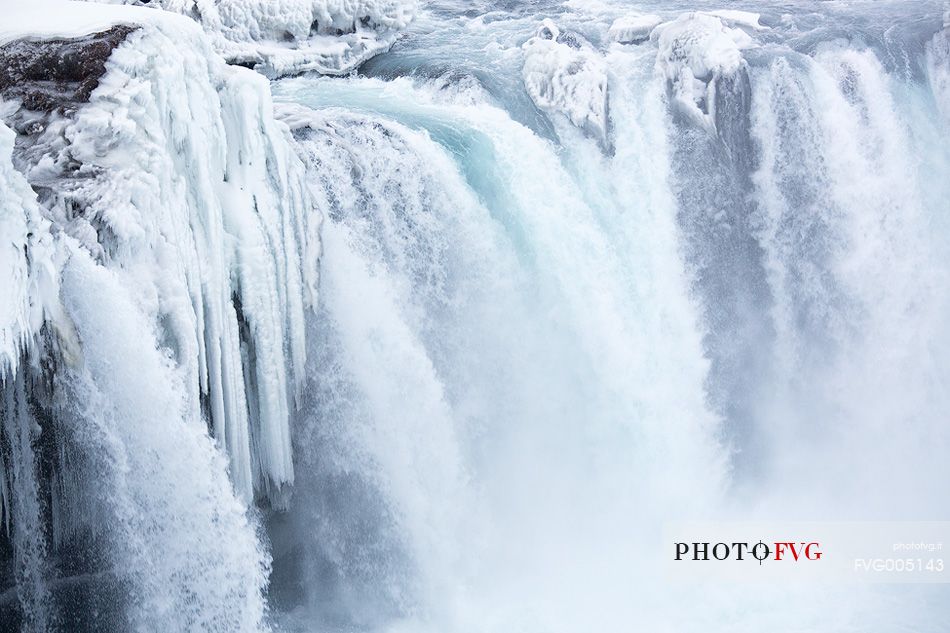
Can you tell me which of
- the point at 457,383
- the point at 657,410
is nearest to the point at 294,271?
the point at 457,383

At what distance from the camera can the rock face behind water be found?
5621 mm

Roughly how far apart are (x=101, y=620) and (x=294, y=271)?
265 centimetres

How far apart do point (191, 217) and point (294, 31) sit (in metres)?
6.49

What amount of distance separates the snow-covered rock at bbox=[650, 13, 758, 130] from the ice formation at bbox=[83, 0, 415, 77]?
380 centimetres

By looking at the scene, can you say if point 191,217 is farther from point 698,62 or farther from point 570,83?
point 698,62

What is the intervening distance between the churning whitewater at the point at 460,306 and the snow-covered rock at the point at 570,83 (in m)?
0.05

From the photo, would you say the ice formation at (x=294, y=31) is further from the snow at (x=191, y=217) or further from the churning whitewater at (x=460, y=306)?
the snow at (x=191, y=217)

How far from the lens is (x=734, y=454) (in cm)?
998

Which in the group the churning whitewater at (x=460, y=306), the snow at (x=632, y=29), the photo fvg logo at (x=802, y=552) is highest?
the snow at (x=632, y=29)

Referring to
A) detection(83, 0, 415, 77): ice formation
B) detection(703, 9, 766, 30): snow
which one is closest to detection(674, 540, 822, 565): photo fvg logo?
detection(703, 9, 766, 30): snow

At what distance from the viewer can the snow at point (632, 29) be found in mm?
11711

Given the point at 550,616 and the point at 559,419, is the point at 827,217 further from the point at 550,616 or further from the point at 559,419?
the point at 550,616

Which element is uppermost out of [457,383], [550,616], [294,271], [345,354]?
[294,271]

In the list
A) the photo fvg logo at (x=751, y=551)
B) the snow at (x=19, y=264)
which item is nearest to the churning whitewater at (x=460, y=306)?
the snow at (x=19, y=264)
